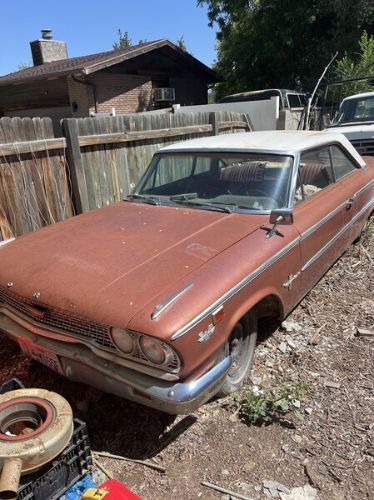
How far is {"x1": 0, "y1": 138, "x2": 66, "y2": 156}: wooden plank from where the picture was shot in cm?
461

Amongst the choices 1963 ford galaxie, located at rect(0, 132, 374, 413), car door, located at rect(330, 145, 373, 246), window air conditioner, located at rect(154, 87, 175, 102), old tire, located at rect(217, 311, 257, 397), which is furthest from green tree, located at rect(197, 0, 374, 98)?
old tire, located at rect(217, 311, 257, 397)

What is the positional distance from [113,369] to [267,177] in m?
2.06

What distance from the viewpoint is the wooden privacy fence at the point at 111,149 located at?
17.8ft

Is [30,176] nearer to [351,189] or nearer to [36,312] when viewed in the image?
[36,312]

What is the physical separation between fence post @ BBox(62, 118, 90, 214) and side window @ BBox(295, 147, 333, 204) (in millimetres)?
2869

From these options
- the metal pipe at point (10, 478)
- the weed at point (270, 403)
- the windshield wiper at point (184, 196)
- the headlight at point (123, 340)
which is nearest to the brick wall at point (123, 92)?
the windshield wiper at point (184, 196)

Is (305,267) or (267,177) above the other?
(267,177)

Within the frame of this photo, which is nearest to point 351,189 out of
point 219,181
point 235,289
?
point 219,181

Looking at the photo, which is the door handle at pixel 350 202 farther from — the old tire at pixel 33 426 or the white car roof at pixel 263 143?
the old tire at pixel 33 426

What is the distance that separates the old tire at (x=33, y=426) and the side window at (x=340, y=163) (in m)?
3.48

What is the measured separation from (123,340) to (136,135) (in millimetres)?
4541

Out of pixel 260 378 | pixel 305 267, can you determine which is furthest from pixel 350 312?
pixel 260 378

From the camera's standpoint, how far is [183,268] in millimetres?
2586

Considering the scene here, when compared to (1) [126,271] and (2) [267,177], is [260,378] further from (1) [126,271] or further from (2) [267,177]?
(2) [267,177]
